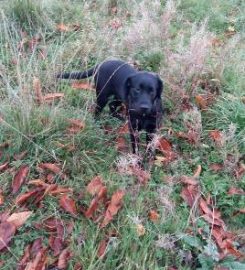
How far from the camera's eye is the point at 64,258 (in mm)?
2441

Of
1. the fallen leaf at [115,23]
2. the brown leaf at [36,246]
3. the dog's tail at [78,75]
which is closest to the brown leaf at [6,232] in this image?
the brown leaf at [36,246]

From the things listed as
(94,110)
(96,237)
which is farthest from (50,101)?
(96,237)

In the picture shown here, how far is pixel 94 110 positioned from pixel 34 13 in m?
1.61

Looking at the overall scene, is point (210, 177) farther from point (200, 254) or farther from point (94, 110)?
point (94, 110)

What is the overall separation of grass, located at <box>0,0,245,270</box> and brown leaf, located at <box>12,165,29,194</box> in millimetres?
39

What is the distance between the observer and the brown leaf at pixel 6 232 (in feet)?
8.21

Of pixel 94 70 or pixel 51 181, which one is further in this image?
pixel 94 70

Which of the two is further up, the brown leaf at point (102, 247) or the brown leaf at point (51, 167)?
the brown leaf at point (51, 167)

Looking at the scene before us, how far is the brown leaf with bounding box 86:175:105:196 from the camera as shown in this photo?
9.13 feet

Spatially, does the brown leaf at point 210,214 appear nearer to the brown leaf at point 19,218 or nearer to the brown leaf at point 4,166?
the brown leaf at point 19,218

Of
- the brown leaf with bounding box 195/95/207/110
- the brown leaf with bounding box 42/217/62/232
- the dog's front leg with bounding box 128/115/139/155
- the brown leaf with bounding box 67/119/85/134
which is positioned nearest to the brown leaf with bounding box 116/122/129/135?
the dog's front leg with bounding box 128/115/139/155

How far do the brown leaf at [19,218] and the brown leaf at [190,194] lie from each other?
1028 millimetres

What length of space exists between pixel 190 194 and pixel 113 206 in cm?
59

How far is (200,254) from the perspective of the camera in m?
2.46
